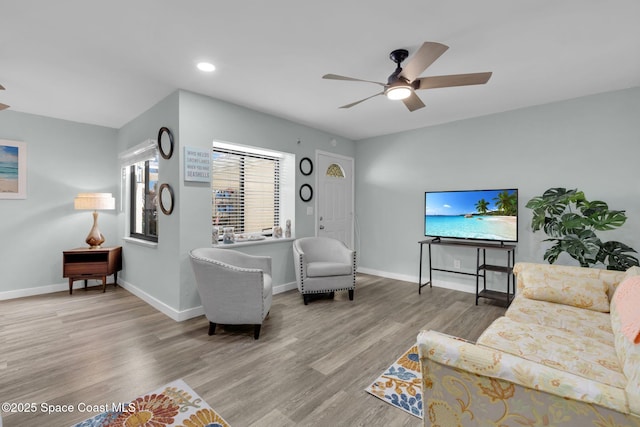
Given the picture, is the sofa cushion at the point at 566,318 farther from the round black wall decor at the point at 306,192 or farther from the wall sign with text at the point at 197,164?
the wall sign with text at the point at 197,164

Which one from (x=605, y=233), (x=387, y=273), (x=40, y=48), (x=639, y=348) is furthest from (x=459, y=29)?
(x=387, y=273)

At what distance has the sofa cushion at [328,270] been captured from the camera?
3688mm

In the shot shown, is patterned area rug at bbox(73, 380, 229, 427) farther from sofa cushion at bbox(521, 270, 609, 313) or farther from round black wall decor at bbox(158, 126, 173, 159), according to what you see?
sofa cushion at bbox(521, 270, 609, 313)

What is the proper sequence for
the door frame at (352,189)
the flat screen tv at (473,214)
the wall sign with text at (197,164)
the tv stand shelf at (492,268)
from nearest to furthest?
the wall sign with text at (197,164) → the tv stand shelf at (492,268) → the flat screen tv at (473,214) → the door frame at (352,189)

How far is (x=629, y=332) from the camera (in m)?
1.38

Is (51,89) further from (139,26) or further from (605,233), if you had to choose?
(605,233)

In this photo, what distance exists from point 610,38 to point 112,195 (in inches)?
246

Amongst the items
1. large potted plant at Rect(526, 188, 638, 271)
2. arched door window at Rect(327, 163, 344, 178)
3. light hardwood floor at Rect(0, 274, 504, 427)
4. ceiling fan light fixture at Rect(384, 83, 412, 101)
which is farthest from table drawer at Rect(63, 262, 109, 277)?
large potted plant at Rect(526, 188, 638, 271)

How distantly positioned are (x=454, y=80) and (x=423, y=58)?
400 mm

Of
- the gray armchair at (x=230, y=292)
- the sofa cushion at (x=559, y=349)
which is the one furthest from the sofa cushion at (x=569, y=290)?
the gray armchair at (x=230, y=292)

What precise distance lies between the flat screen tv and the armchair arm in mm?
3200

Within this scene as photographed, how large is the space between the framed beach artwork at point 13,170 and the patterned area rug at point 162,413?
3.87m

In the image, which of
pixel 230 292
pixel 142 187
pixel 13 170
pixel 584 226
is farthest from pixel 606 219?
pixel 13 170

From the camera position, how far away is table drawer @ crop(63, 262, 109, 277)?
4113 millimetres
